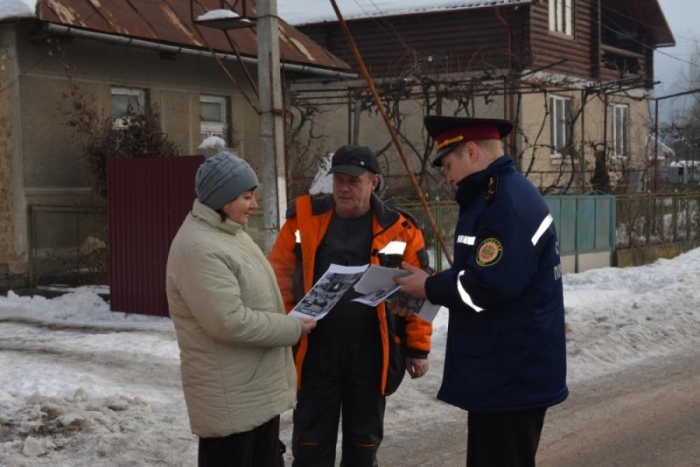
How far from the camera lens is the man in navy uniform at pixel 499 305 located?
372 centimetres

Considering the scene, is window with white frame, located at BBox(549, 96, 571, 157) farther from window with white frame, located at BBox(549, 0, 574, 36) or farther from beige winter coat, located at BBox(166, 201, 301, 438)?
beige winter coat, located at BBox(166, 201, 301, 438)

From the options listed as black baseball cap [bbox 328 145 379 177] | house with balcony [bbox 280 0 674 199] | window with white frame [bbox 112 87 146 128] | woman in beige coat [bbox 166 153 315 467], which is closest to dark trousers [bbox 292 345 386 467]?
woman in beige coat [bbox 166 153 315 467]

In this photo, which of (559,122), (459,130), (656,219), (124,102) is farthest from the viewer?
(559,122)

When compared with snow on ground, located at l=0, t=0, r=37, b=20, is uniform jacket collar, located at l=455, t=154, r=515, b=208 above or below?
below

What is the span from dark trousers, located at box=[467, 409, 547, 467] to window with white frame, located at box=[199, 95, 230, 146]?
1339 centimetres

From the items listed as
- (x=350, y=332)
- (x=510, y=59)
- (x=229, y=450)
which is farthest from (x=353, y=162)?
(x=510, y=59)

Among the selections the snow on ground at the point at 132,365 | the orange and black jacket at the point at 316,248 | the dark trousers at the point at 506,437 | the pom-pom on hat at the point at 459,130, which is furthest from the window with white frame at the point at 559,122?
the dark trousers at the point at 506,437

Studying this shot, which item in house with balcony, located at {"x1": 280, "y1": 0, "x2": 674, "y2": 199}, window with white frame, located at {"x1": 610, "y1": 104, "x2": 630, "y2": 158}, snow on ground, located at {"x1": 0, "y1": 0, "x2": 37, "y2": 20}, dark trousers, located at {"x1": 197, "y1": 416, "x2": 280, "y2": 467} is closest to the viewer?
dark trousers, located at {"x1": 197, "y1": 416, "x2": 280, "y2": 467}

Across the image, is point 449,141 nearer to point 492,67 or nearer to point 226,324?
point 226,324

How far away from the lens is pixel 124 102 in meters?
15.2

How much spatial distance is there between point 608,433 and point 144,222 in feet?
21.3

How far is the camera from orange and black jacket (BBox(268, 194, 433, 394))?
488cm

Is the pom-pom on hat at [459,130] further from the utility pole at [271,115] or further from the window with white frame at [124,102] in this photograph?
the window with white frame at [124,102]

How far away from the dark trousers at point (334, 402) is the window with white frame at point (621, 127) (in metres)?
27.5
